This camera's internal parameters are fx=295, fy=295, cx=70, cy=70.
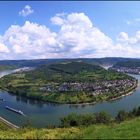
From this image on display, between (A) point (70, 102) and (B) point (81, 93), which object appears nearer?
(A) point (70, 102)

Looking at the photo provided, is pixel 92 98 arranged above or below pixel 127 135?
below

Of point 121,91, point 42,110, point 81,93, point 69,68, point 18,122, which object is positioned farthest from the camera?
point 69,68

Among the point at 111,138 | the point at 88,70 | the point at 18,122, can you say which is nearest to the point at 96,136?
the point at 111,138

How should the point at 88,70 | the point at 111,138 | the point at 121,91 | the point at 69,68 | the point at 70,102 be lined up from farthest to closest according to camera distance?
the point at 69,68 < the point at 88,70 < the point at 121,91 < the point at 70,102 < the point at 111,138

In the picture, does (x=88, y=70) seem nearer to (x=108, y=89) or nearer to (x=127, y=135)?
(x=108, y=89)

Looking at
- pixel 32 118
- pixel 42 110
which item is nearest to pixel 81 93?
pixel 42 110

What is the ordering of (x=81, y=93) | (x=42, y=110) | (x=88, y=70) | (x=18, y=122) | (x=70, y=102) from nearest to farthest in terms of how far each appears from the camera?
(x=18, y=122)
(x=42, y=110)
(x=70, y=102)
(x=81, y=93)
(x=88, y=70)

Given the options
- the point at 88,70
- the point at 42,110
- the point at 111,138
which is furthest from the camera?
the point at 88,70

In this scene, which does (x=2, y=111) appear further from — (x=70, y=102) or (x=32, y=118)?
(x=70, y=102)

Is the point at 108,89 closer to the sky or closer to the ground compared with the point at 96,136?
closer to the ground
